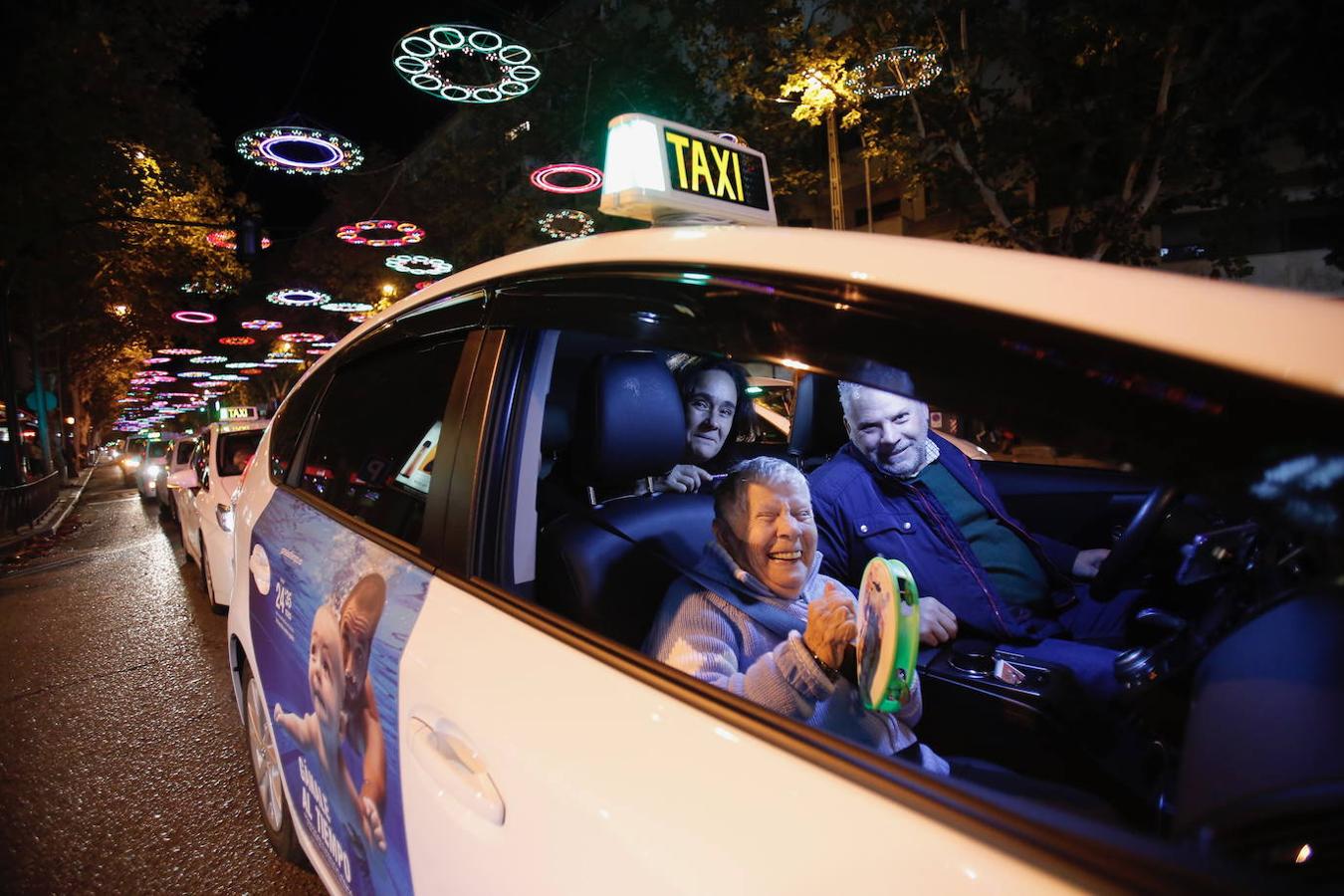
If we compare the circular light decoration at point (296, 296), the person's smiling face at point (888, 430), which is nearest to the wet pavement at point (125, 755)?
the person's smiling face at point (888, 430)

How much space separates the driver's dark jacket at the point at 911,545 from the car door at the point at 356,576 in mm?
1365

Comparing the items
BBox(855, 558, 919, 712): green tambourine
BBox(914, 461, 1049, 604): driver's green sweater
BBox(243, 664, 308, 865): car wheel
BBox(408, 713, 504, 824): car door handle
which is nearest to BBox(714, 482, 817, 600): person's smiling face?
BBox(855, 558, 919, 712): green tambourine

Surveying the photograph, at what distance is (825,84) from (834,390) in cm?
1019

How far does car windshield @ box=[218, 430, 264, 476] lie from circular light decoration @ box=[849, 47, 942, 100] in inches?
A: 366

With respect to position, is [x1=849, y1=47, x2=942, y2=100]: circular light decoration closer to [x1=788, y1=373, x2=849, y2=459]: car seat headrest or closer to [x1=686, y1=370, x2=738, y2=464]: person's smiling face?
[x1=788, y1=373, x2=849, y2=459]: car seat headrest

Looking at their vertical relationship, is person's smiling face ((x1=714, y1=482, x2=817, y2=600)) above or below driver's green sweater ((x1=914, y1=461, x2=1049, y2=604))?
above

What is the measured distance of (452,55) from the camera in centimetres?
1195

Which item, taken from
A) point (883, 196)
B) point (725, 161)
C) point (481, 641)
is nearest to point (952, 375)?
point (481, 641)

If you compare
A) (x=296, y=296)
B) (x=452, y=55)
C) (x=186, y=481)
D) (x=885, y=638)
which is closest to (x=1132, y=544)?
(x=885, y=638)

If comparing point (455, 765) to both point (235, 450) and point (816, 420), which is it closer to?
point (816, 420)

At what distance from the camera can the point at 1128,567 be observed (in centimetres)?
249

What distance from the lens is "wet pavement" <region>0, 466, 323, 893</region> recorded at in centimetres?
263

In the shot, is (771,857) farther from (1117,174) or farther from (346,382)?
(1117,174)

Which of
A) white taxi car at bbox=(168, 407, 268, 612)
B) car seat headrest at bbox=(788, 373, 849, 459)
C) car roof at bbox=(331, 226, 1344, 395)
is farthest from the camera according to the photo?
white taxi car at bbox=(168, 407, 268, 612)
